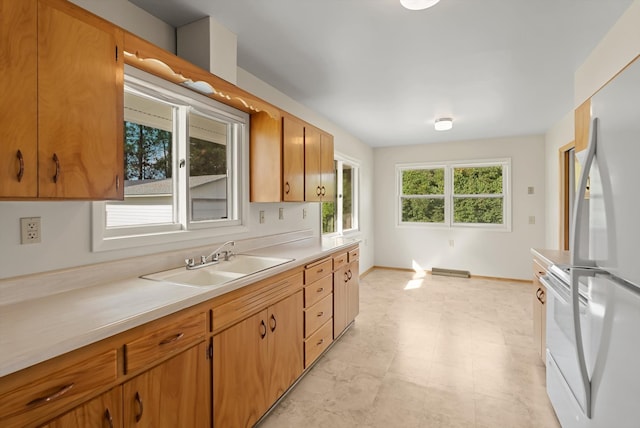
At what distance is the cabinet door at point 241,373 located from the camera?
5.08 ft

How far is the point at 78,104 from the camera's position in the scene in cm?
125

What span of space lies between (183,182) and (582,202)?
88.8 inches

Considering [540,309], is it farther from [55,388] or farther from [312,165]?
[55,388]

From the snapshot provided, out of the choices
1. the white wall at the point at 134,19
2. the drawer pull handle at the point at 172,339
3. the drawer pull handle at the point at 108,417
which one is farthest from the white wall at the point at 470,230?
the drawer pull handle at the point at 108,417

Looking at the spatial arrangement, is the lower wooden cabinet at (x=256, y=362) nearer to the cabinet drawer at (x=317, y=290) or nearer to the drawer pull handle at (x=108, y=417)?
the cabinet drawer at (x=317, y=290)

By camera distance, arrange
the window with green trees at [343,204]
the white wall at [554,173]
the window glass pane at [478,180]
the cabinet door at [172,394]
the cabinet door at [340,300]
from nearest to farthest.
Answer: the cabinet door at [172,394], the cabinet door at [340,300], the white wall at [554,173], the window with green trees at [343,204], the window glass pane at [478,180]

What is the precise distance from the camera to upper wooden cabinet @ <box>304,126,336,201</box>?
124 inches

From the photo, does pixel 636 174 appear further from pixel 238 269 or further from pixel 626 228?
pixel 238 269

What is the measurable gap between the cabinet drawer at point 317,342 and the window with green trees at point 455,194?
3.91m

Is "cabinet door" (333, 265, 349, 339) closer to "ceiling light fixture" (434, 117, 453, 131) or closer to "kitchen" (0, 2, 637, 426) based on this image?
"kitchen" (0, 2, 637, 426)

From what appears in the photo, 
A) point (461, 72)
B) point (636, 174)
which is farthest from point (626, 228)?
point (461, 72)

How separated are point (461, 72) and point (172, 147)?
2501 millimetres

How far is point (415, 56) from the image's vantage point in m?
2.48

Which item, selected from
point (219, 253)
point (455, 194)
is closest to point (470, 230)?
point (455, 194)
